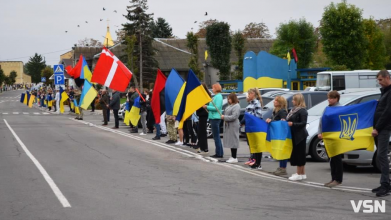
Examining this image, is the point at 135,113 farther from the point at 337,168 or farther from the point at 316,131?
the point at 337,168

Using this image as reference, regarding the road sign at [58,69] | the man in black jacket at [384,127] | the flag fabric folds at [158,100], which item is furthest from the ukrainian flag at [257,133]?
the road sign at [58,69]

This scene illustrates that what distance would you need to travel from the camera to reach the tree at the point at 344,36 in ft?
182

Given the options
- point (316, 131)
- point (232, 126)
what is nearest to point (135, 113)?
point (232, 126)

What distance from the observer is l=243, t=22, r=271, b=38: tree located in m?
104

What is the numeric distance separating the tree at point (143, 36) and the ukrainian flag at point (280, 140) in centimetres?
5633

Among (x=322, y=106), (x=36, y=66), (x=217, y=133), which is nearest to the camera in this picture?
(x=217, y=133)

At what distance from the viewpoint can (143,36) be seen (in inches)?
2815

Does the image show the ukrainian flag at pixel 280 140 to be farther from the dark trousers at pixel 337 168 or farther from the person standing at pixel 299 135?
the dark trousers at pixel 337 168

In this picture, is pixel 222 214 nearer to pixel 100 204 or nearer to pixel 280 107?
pixel 100 204

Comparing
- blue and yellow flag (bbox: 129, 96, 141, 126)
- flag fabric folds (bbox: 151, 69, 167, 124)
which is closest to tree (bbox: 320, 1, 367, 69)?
blue and yellow flag (bbox: 129, 96, 141, 126)

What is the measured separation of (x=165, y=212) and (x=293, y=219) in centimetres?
169

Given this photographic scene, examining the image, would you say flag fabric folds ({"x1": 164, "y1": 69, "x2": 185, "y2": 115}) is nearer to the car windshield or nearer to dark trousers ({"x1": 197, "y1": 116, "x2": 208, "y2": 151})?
dark trousers ({"x1": 197, "y1": 116, "x2": 208, "y2": 151})

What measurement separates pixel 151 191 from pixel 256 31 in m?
96.2

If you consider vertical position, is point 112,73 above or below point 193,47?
below
